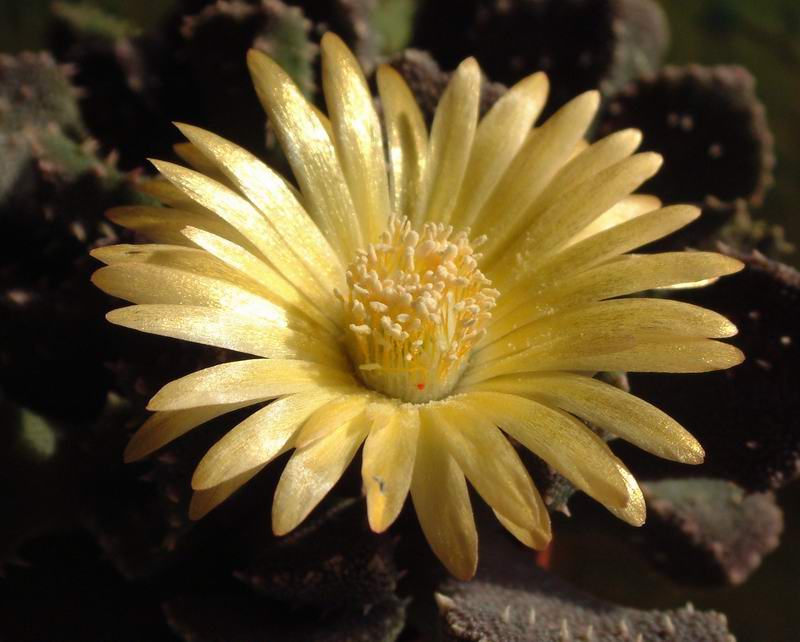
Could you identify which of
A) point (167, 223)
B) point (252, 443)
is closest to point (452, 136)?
point (167, 223)

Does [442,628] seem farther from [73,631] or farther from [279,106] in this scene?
[279,106]

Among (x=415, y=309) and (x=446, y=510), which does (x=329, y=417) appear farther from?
(x=415, y=309)

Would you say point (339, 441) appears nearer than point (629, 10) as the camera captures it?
Yes

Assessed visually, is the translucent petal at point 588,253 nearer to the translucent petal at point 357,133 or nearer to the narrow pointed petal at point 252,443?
the translucent petal at point 357,133

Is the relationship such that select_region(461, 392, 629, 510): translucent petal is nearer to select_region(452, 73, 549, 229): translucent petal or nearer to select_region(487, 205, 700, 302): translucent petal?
select_region(487, 205, 700, 302): translucent petal

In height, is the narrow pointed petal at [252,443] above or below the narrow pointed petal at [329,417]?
below

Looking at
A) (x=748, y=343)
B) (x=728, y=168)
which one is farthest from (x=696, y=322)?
(x=728, y=168)

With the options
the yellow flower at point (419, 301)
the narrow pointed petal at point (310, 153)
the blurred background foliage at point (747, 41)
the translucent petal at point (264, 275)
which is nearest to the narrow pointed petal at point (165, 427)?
the yellow flower at point (419, 301)
